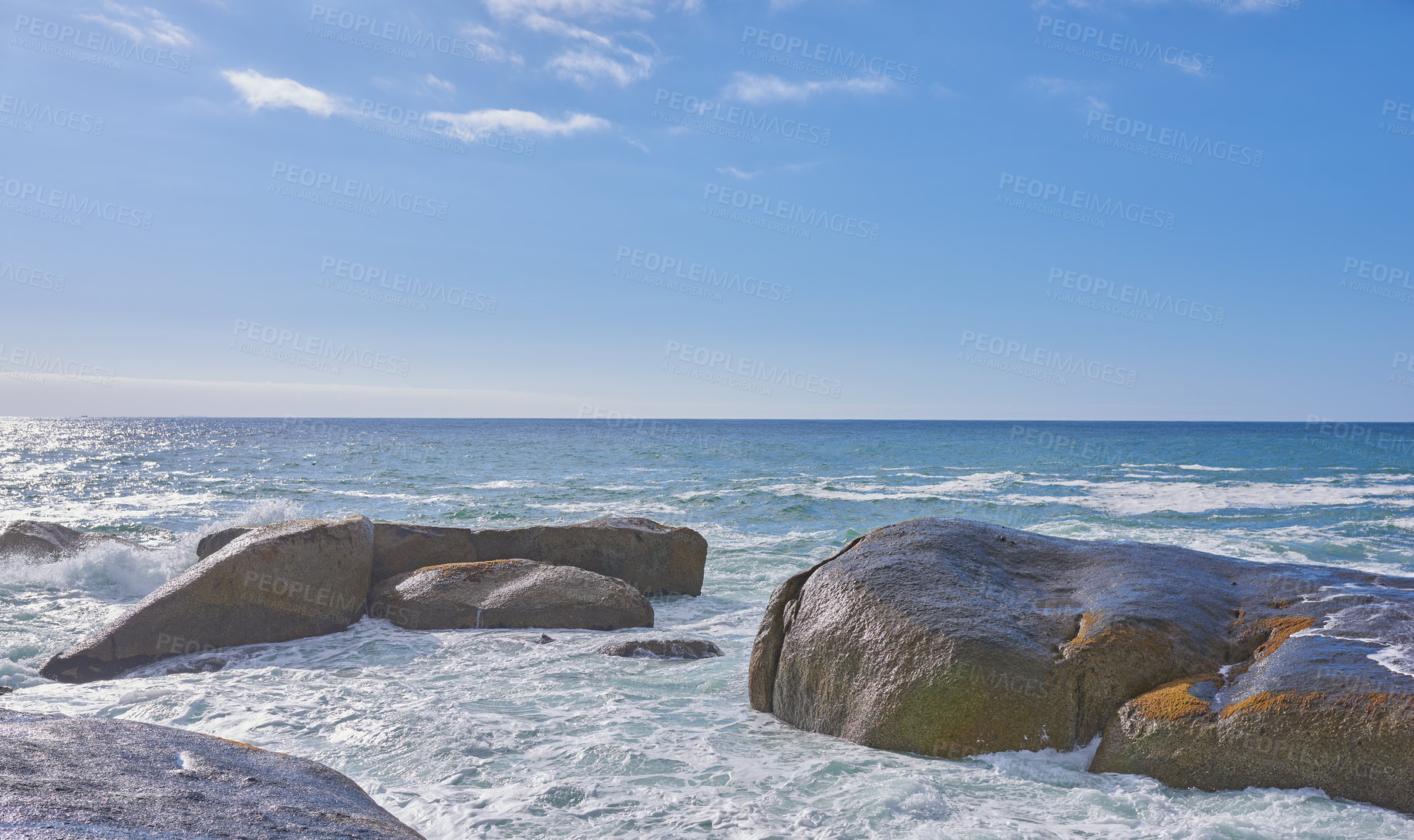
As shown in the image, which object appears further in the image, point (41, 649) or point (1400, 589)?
point (41, 649)

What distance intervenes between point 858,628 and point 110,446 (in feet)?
210

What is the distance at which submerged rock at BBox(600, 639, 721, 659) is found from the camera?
723 centimetres

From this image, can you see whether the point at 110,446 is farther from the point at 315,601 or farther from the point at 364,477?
the point at 315,601

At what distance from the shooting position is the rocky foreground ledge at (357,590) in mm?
7227

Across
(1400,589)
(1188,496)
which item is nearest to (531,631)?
(1400,589)

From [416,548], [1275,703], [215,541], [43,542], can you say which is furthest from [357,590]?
[1275,703]

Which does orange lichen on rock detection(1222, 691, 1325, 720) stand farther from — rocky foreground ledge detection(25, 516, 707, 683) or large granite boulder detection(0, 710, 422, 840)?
rocky foreground ledge detection(25, 516, 707, 683)

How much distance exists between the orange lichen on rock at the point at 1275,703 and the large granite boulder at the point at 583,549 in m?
6.84

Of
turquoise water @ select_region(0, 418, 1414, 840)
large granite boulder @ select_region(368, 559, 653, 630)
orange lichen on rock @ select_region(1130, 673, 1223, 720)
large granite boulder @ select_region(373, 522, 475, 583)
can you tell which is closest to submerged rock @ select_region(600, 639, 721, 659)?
turquoise water @ select_region(0, 418, 1414, 840)

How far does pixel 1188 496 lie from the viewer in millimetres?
21844

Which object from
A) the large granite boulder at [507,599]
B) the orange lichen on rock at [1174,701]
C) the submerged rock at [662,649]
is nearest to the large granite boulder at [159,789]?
the orange lichen on rock at [1174,701]

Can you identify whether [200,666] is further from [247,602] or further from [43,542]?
[43,542]

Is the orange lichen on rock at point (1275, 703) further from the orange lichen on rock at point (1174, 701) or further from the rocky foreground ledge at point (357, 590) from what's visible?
the rocky foreground ledge at point (357, 590)

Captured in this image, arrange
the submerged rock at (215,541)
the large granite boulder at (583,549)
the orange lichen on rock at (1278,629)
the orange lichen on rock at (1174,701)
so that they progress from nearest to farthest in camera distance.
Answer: the orange lichen on rock at (1174,701)
the orange lichen on rock at (1278,629)
the large granite boulder at (583,549)
the submerged rock at (215,541)
